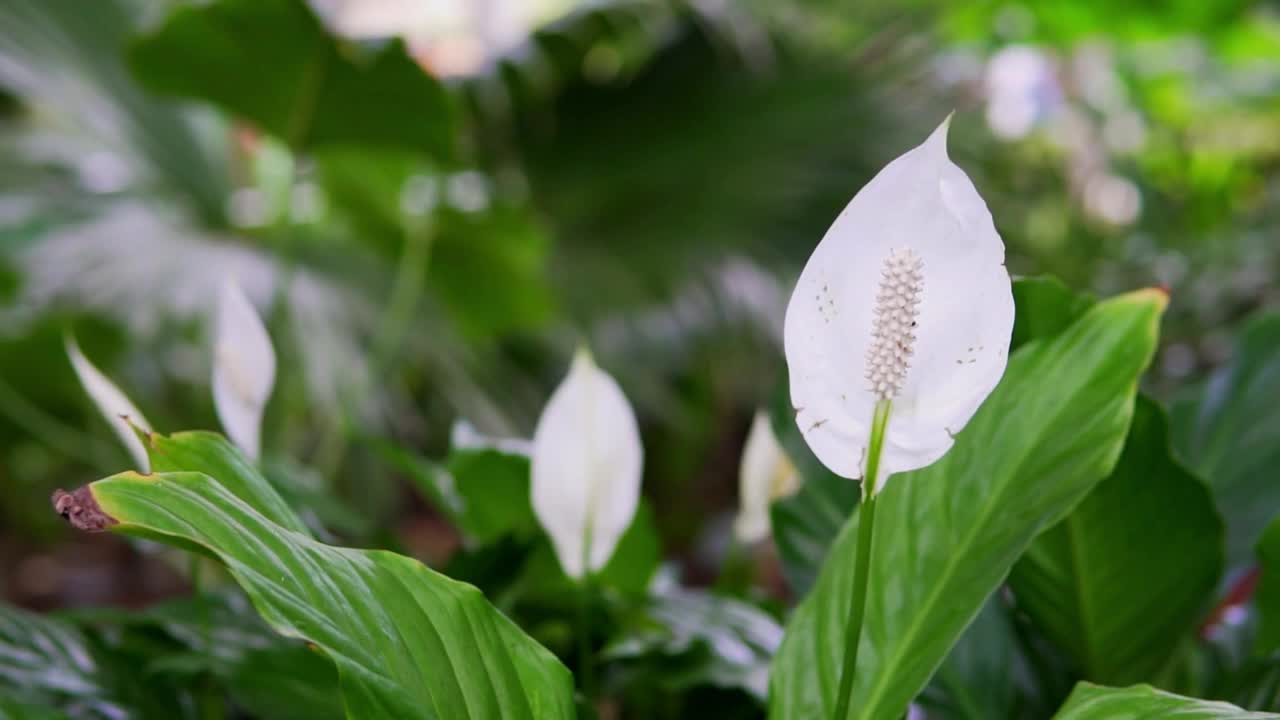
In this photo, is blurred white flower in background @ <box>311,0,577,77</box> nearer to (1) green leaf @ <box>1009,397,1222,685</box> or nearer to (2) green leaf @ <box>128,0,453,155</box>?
(2) green leaf @ <box>128,0,453,155</box>

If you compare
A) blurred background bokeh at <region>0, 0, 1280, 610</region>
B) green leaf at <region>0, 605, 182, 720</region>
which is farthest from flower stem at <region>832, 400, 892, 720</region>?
blurred background bokeh at <region>0, 0, 1280, 610</region>

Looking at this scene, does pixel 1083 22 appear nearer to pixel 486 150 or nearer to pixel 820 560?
pixel 486 150

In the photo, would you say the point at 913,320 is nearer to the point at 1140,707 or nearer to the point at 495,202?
the point at 1140,707

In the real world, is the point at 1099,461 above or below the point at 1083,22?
below

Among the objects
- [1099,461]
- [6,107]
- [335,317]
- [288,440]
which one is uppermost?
[6,107]

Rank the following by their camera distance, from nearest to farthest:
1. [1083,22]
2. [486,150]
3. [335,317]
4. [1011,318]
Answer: [1011,318]
[335,317]
[486,150]
[1083,22]

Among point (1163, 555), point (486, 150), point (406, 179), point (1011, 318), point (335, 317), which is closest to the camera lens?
point (1011, 318)

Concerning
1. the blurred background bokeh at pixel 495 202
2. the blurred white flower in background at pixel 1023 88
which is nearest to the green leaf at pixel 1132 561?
the blurred background bokeh at pixel 495 202

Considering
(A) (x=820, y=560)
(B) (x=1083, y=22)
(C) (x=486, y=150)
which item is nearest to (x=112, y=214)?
(C) (x=486, y=150)

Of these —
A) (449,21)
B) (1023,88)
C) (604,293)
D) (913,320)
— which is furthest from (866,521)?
(449,21)
